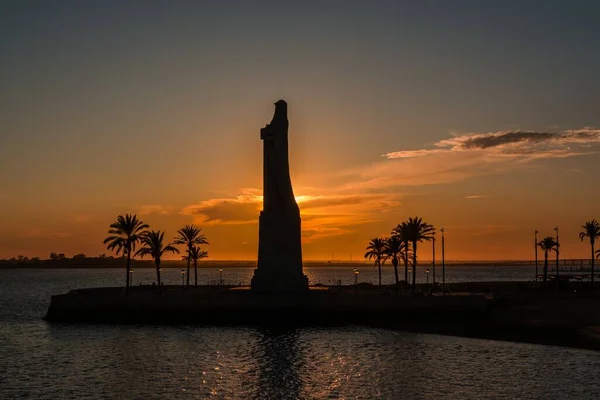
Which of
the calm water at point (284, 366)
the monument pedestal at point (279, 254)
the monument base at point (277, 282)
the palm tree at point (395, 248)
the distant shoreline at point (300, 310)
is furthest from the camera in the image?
the palm tree at point (395, 248)

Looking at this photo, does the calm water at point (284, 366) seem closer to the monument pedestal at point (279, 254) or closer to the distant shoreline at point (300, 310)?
the distant shoreline at point (300, 310)

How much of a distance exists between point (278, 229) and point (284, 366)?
22232 millimetres

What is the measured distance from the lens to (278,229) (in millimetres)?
59625

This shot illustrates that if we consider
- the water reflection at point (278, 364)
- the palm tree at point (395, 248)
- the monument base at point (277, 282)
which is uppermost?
the palm tree at point (395, 248)

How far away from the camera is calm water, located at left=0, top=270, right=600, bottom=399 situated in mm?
32000

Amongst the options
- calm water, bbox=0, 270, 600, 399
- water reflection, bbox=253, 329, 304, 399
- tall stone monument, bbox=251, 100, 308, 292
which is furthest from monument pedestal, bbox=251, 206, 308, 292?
calm water, bbox=0, 270, 600, 399

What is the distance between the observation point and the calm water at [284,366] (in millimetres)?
32000

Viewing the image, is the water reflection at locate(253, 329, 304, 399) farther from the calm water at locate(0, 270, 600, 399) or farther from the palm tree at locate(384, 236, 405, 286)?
the palm tree at locate(384, 236, 405, 286)

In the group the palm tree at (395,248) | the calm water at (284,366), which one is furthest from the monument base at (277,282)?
the palm tree at (395,248)

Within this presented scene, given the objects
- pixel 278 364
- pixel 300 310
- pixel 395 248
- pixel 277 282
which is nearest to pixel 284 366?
pixel 278 364

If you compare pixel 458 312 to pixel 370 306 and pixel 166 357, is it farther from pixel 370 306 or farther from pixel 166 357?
pixel 166 357

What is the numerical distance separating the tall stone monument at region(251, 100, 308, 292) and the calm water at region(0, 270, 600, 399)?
7.55 m

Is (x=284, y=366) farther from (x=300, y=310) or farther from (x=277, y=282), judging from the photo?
(x=277, y=282)

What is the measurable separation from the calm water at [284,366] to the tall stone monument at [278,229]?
24.8 ft
